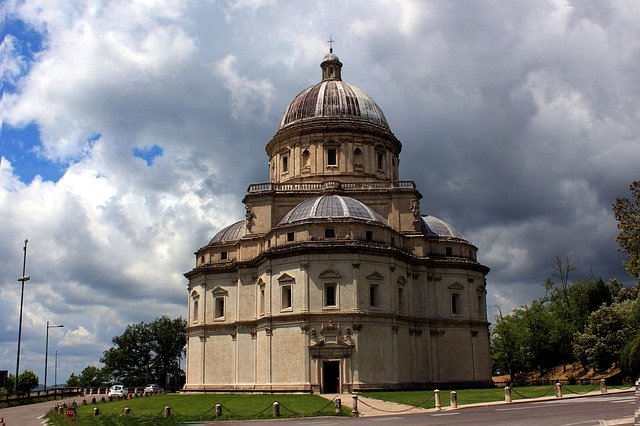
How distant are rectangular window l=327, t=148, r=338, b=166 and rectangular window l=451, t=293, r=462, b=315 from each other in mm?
16817

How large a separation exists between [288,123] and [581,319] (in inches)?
1800

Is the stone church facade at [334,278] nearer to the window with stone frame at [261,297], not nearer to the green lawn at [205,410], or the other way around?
the window with stone frame at [261,297]

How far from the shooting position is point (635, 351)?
4947cm

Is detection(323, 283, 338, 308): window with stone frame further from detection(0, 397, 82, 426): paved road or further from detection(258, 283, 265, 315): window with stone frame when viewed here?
detection(0, 397, 82, 426): paved road

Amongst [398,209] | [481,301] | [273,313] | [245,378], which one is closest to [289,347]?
[273,313]

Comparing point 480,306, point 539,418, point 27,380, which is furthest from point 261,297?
point 27,380

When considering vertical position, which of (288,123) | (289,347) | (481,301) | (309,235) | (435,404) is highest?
(288,123)

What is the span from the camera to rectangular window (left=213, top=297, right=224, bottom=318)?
215 ft

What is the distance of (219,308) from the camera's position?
215 feet

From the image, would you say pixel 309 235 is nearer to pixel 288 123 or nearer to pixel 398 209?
pixel 398 209

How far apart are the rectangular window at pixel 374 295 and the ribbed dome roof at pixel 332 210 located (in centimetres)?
557

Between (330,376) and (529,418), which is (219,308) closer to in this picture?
(330,376)

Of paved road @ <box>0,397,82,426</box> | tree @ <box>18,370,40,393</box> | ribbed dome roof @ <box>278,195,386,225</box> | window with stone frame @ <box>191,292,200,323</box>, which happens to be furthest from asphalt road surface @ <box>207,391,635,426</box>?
tree @ <box>18,370,40,393</box>

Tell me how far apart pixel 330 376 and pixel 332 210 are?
529 inches
